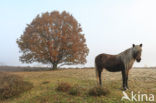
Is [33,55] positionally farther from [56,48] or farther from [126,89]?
[126,89]

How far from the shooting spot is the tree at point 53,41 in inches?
766

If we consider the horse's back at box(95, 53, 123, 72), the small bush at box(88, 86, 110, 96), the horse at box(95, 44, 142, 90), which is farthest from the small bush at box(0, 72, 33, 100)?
the horse at box(95, 44, 142, 90)

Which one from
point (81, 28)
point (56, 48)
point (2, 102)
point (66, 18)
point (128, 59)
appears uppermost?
point (66, 18)

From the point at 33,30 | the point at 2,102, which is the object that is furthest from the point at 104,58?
the point at 33,30

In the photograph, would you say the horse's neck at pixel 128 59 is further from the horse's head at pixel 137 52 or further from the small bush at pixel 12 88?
the small bush at pixel 12 88

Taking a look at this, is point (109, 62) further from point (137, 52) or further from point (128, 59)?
point (137, 52)

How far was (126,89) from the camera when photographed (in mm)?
7875

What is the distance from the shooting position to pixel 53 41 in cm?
2006

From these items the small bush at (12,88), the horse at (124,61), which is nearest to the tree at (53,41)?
the small bush at (12,88)

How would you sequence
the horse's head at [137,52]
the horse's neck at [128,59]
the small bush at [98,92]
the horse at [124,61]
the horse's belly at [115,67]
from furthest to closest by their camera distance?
the horse's belly at [115,67]
the horse's neck at [128,59]
the horse at [124,61]
the horse's head at [137,52]
the small bush at [98,92]

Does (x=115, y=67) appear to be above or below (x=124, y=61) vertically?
below

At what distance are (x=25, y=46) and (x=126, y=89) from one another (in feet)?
58.9

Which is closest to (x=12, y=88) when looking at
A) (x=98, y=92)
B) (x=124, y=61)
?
(x=98, y=92)

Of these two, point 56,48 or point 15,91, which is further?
A: point 56,48
